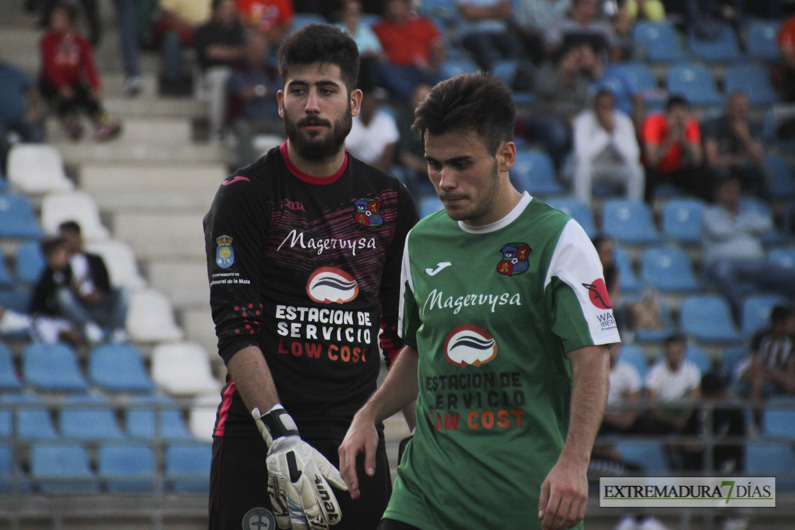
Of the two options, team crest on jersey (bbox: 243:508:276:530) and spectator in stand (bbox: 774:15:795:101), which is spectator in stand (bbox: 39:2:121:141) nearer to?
spectator in stand (bbox: 774:15:795:101)

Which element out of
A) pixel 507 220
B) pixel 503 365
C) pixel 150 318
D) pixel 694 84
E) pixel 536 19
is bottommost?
pixel 150 318

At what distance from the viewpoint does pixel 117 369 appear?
9711 millimetres

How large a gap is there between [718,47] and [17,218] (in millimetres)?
9752

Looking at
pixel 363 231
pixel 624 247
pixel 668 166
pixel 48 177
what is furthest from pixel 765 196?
pixel 363 231

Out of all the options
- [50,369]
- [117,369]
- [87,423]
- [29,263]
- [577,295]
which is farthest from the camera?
[29,263]

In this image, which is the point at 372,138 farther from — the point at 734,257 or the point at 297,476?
the point at 297,476

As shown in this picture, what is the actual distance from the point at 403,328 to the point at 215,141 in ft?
29.2

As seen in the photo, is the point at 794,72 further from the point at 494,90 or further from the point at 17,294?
the point at 494,90

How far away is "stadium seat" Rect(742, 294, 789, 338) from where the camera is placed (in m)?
12.1

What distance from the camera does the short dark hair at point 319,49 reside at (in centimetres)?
422

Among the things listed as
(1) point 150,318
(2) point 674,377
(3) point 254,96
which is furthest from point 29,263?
(2) point 674,377

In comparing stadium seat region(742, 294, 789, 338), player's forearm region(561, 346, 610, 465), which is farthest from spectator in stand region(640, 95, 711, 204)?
player's forearm region(561, 346, 610, 465)

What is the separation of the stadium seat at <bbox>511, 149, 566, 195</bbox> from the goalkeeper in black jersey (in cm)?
840

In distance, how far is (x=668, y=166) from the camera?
1354 cm
